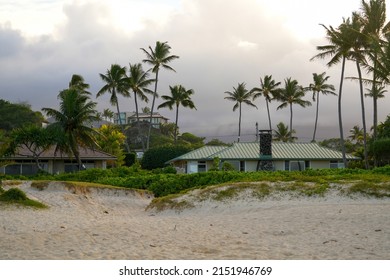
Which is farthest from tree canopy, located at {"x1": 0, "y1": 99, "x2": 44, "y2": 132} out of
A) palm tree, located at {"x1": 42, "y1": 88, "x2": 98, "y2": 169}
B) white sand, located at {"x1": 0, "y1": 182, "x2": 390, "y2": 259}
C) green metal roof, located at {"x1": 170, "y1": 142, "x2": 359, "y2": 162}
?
white sand, located at {"x1": 0, "y1": 182, "x2": 390, "y2": 259}

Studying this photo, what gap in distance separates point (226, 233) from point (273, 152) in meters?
32.6

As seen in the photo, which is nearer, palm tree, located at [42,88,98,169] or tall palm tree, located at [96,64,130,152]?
palm tree, located at [42,88,98,169]

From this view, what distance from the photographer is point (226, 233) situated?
42.7ft

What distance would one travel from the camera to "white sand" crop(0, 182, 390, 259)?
1024cm

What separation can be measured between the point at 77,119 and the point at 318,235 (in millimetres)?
31314

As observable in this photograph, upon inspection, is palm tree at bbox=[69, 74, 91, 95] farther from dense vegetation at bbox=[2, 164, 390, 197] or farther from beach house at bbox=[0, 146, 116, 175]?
dense vegetation at bbox=[2, 164, 390, 197]

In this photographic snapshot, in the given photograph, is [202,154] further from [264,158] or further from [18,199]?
[18,199]

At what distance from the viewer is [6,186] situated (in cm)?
2502

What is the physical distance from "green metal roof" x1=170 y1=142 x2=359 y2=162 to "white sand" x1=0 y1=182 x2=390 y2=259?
23808 mm

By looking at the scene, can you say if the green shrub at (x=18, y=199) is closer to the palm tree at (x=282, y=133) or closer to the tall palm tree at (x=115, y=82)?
the tall palm tree at (x=115, y=82)

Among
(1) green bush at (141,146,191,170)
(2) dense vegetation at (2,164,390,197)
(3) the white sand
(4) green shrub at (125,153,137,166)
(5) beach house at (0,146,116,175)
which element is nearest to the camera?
(3) the white sand

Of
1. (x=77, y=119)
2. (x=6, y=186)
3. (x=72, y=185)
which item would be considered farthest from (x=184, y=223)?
(x=77, y=119)

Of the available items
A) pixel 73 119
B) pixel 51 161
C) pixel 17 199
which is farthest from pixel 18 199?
pixel 51 161

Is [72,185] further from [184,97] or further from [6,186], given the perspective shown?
[184,97]
